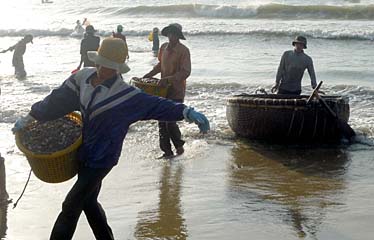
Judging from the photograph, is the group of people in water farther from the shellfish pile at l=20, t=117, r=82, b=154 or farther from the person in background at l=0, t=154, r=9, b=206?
the person in background at l=0, t=154, r=9, b=206

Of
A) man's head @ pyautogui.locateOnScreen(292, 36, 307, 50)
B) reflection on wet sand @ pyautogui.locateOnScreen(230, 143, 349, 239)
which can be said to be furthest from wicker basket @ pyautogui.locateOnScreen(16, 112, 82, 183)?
man's head @ pyautogui.locateOnScreen(292, 36, 307, 50)

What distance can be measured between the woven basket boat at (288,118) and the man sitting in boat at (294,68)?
551 millimetres

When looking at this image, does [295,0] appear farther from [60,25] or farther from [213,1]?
[60,25]

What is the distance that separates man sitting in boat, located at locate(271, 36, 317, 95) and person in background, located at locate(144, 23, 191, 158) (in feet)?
7.13

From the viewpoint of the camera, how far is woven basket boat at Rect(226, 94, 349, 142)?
9312mm

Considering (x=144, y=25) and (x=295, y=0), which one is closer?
(x=144, y=25)

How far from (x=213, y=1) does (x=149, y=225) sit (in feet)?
138

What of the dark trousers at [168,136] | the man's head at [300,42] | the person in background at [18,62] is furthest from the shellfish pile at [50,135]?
the person in background at [18,62]

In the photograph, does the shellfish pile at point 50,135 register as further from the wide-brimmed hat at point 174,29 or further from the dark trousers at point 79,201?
the wide-brimmed hat at point 174,29

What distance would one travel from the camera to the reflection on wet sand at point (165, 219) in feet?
19.0

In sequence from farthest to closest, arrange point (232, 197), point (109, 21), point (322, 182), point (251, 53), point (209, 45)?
point (109, 21)
point (209, 45)
point (251, 53)
point (322, 182)
point (232, 197)

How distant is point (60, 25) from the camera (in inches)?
1529

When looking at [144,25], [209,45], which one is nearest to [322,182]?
[209,45]

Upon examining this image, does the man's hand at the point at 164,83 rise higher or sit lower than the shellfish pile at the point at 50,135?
lower
